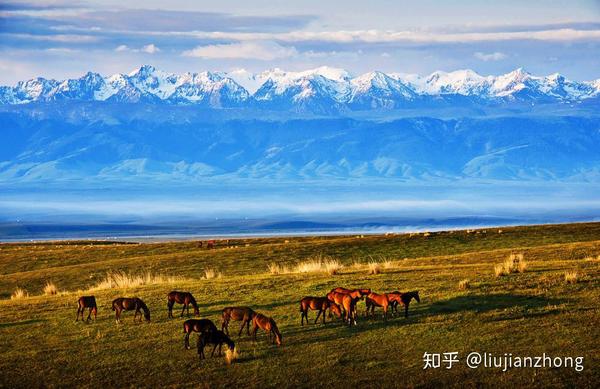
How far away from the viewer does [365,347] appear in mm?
20828

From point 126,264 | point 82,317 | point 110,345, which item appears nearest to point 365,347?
point 110,345

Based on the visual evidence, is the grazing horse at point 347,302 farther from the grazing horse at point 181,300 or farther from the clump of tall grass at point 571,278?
the clump of tall grass at point 571,278

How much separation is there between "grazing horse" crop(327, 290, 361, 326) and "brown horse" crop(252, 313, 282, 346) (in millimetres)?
2261

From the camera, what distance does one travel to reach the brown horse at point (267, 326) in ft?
70.0

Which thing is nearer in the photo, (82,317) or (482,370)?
(482,370)

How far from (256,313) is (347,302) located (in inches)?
102

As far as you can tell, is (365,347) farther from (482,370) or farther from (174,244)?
(174,244)

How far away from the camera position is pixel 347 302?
23141mm

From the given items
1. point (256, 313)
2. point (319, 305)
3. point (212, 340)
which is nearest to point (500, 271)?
point (319, 305)

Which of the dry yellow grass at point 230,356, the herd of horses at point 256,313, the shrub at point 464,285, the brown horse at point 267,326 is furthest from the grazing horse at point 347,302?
the shrub at point 464,285

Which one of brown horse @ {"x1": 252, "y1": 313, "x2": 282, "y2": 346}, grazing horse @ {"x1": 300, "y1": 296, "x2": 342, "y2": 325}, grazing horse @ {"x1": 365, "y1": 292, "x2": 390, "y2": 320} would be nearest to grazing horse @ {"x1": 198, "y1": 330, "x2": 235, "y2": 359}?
brown horse @ {"x1": 252, "y1": 313, "x2": 282, "y2": 346}

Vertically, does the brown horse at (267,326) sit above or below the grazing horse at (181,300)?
below

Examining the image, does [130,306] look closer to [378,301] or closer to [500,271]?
[378,301]

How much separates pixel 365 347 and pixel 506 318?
4270 millimetres
